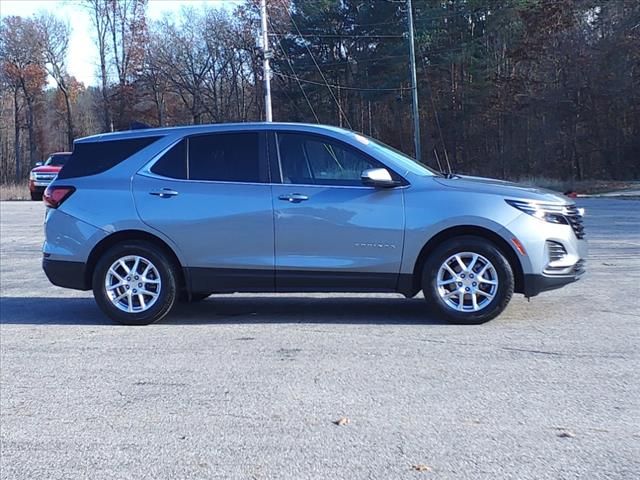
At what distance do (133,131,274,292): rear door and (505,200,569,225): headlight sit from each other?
2.31 meters

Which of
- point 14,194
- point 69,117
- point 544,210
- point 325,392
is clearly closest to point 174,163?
point 325,392

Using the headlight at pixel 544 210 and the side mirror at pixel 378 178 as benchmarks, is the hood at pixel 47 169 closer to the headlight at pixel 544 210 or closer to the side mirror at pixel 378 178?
the side mirror at pixel 378 178

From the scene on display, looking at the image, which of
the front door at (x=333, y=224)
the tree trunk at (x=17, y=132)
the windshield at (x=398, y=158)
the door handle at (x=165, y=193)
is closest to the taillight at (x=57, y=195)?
the door handle at (x=165, y=193)

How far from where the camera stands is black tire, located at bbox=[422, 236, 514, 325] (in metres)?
7.32

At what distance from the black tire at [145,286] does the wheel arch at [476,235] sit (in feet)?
7.54

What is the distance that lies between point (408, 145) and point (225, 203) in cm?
4665

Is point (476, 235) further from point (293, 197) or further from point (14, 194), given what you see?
point (14, 194)

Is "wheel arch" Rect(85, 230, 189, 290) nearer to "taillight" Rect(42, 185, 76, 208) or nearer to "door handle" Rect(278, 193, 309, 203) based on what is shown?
"taillight" Rect(42, 185, 76, 208)

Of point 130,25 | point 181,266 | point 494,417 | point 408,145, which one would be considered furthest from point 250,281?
point 130,25

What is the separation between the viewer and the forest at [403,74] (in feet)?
146

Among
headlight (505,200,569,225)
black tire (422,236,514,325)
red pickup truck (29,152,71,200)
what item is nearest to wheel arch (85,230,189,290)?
black tire (422,236,514,325)

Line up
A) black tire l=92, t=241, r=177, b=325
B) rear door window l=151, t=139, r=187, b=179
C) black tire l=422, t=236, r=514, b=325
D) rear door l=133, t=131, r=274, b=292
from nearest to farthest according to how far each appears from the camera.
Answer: black tire l=422, t=236, r=514, b=325, rear door l=133, t=131, r=274, b=292, black tire l=92, t=241, r=177, b=325, rear door window l=151, t=139, r=187, b=179

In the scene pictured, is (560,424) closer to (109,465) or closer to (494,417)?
(494,417)

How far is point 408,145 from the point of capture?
2104 inches
